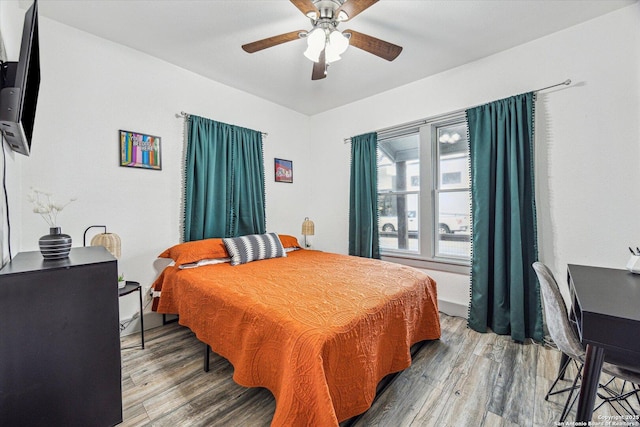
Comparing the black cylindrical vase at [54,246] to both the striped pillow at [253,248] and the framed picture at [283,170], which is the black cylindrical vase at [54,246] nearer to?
the striped pillow at [253,248]

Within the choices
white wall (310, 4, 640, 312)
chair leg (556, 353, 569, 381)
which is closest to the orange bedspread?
chair leg (556, 353, 569, 381)

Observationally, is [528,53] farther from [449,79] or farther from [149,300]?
[149,300]

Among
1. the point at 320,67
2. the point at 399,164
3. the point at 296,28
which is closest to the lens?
the point at 320,67

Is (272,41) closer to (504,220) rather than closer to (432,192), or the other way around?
(432,192)

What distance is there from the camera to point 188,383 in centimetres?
184

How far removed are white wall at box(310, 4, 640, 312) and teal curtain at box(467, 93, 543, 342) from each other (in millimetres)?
131

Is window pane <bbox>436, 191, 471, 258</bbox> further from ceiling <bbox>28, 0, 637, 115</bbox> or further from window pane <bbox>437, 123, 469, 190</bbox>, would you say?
ceiling <bbox>28, 0, 637, 115</bbox>

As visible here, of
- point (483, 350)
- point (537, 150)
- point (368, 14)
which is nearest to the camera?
point (368, 14)

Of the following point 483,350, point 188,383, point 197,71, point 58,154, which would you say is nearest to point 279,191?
point 197,71

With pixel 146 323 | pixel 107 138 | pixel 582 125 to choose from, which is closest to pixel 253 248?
pixel 146 323

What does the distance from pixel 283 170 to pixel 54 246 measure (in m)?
2.95

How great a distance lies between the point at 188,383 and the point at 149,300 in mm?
1222

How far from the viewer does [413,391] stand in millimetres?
1753

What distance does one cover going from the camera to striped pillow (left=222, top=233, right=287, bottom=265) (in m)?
2.81
